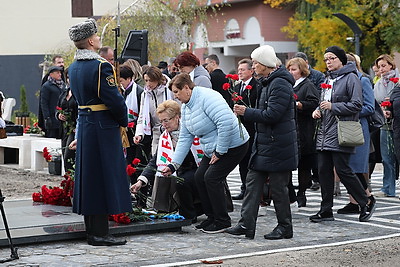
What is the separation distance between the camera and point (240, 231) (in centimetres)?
941

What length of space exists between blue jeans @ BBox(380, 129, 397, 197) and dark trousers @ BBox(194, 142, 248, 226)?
4.29 metres

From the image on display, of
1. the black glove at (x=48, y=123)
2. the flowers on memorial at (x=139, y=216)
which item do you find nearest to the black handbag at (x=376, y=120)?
the flowers on memorial at (x=139, y=216)

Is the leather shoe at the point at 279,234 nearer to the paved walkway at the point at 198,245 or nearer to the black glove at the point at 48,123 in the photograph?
the paved walkway at the point at 198,245

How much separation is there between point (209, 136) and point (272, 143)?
0.67 meters

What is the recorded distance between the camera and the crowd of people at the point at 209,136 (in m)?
8.76

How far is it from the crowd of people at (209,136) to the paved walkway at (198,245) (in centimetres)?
19

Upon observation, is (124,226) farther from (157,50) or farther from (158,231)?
(157,50)

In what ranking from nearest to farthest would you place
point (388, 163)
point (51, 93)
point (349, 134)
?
point (349, 134) → point (388, 163) → point (51, 93)

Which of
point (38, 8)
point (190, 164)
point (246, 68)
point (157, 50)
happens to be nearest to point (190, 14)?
point (157, 50)

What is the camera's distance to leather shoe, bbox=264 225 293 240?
30.6 feet

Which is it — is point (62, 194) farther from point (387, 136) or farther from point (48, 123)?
point (48, 123)

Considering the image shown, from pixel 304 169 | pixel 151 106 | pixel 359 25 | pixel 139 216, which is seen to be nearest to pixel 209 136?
pixel 139 216

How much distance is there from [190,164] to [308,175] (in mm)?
2387

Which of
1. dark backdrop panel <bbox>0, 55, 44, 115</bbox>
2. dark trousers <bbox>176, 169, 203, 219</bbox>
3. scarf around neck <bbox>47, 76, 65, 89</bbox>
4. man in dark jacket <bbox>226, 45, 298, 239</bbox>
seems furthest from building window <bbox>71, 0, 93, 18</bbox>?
dark backdrop panel <bbox>0, 55, 44, 115</bbox>
